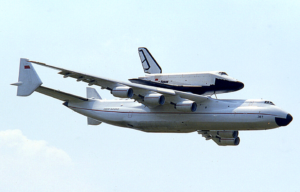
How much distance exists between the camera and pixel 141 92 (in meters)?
38.1

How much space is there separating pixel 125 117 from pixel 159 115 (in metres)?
2.53

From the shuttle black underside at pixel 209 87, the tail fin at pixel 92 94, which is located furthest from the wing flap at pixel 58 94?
the shuttle black underside at pixel 209 87

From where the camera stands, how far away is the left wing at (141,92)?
3684 cm

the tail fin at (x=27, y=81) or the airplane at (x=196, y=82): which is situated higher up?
the airplane at (x=196, y=82)

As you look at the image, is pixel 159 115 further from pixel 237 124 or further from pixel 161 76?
pixel 237 124

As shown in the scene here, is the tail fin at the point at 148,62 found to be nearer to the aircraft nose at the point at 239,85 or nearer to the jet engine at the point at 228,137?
the jet engine at the point at 228,137

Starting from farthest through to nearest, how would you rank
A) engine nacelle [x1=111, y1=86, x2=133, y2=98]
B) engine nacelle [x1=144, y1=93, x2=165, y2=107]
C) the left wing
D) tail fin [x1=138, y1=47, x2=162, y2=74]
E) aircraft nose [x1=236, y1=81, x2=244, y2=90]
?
tail fin [x1=138, y1=47, x2=162, y2=74]
aircraft nose [x1=236, y1=81, x2=244, y2=90]
engine nacelle [x1=144, y1=93, x2=165, y2=107]
the left wing
engine nacelle [x1=111, y1=86, x2=133, y2=98]

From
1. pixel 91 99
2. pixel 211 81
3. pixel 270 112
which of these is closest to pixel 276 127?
pixel 270 112

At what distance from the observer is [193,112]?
3812cm

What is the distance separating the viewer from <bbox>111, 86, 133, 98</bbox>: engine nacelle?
120 ft

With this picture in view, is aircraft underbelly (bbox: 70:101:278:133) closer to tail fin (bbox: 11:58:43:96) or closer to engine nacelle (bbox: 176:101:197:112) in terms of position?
engine nacelle (bbox: 176:101:197:112)

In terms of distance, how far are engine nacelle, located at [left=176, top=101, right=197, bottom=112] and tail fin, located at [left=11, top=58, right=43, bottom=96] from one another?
8889 millimetres

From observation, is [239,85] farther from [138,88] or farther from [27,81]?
[27,81]

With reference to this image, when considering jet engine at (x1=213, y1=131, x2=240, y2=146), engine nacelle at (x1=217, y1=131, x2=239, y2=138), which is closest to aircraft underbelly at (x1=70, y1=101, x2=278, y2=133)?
engine nacelle at (x1=217, y1=131, x2=239, y2=138)
